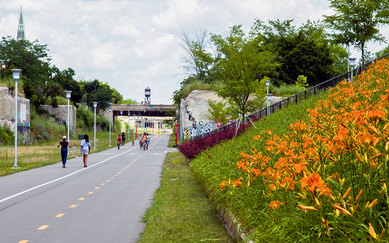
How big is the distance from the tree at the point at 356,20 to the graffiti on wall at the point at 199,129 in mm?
20088

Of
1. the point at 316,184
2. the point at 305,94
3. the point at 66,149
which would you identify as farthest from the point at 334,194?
the point at 305,94

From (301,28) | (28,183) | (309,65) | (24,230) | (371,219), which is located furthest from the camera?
(301,28)

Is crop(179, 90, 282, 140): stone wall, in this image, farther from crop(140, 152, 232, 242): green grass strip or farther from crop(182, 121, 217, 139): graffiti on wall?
crop(140, 152, 232, 242): green grass strip

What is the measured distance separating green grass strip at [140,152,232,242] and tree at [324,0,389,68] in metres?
17.8

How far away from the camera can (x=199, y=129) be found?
5112cm

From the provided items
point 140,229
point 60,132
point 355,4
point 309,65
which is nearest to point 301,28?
point 309,65

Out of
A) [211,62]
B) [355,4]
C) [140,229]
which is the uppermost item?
[355,4]

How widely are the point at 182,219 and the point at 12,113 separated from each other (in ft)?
152

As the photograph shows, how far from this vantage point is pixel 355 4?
26.7 m

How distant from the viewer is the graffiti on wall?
46.8 metres

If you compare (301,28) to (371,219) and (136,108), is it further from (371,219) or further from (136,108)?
(371,219)

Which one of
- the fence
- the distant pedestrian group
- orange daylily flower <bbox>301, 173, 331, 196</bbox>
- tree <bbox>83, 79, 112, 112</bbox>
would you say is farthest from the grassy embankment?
tree <bbox>83, 79, 112, 112</bbox>

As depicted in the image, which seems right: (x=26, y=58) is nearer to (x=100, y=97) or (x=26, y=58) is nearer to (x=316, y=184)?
(x=100, y=97)

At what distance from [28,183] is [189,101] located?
135 feet
